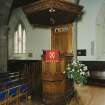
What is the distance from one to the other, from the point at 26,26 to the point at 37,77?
5.49m

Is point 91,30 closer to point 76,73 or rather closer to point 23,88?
point 76,73

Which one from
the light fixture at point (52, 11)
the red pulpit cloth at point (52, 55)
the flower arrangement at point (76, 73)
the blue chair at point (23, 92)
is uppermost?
the light fixture at point (52, 11)

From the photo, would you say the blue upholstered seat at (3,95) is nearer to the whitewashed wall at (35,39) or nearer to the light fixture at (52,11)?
the light fixture at (52,11)

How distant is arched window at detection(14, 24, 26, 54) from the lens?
472 inches

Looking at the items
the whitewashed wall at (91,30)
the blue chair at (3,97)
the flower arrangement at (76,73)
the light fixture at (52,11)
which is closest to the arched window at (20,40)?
the light fixture at (52,11)

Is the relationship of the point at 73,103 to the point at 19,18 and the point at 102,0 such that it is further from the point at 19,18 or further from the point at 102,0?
the point at 19,18

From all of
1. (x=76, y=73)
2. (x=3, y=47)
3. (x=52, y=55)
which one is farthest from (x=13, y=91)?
(x=3, y=47)

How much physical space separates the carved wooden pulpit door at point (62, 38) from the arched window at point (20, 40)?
2188 mm

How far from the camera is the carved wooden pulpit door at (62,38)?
9750 mm

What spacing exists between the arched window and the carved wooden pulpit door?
2188 mm

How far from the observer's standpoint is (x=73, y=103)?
554 centimetres

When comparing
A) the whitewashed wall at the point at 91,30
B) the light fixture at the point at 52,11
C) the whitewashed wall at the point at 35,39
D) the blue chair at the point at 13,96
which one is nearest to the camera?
the blue chair at the point at 13,96

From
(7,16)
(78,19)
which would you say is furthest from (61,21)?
(7,16)

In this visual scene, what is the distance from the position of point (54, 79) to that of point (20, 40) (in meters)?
6.94
